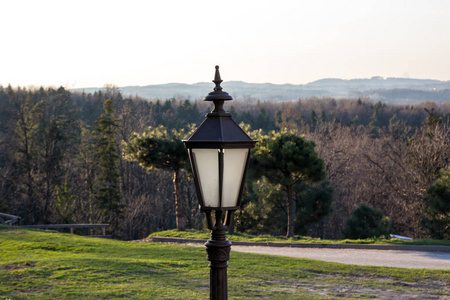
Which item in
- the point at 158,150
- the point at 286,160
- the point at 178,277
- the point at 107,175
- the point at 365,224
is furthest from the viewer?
the point at 107,175

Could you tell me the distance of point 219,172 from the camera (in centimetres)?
368

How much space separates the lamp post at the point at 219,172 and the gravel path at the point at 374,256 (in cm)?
925

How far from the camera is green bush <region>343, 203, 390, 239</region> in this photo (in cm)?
1925

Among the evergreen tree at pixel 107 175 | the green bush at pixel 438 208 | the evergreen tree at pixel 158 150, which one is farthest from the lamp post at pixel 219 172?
the evergreen tree at pixel 107 175

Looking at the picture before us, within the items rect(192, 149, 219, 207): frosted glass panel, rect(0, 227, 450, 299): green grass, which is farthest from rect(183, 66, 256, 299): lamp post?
rect(0, 227, 450, 299): green grass

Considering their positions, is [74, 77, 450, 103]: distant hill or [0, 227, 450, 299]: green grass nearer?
[0, 227, 450, 299]: green grass

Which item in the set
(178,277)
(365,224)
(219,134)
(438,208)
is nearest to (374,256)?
(438,208)

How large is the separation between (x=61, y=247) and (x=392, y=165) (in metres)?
26.5

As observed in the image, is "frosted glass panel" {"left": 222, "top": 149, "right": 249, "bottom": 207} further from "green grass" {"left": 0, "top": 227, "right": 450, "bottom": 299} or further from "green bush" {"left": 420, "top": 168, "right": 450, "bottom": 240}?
"green bush" {"left": 420, "top": 168, "right": 450, "bottom": 240}

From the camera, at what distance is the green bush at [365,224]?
19.2 meters

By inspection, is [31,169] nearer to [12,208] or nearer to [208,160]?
[12,208]

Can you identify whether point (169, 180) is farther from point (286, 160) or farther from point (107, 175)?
point (286, 160)

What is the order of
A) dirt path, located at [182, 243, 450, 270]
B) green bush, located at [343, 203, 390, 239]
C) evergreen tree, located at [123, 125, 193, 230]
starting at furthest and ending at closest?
evergreen tree, located at [123, 125, 193, 230], green bush, located at [343, 203, 390, 239], dirt path, located at [182, 243, 450, 270]

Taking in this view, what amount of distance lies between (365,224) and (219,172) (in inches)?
657
